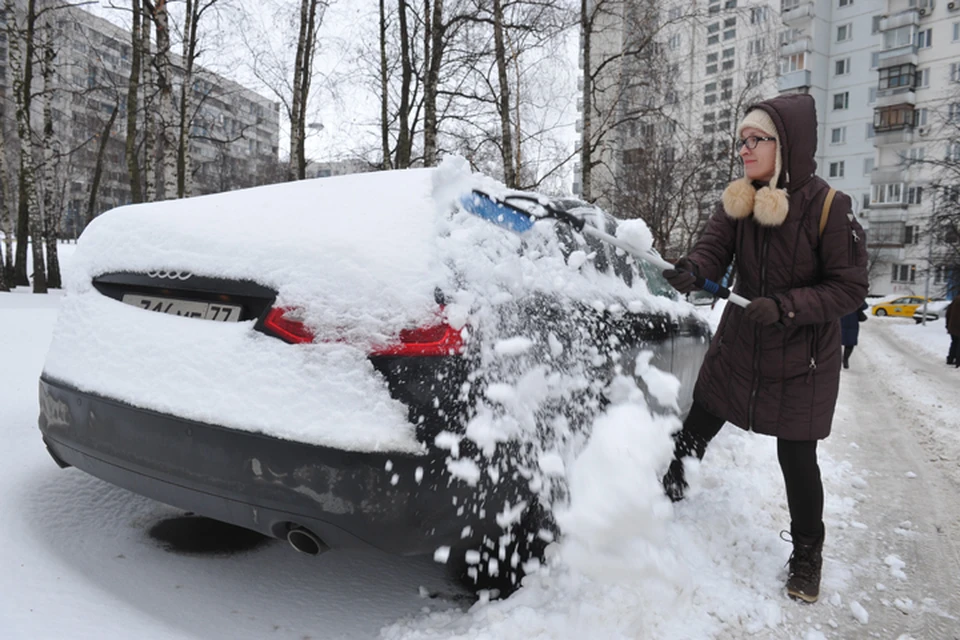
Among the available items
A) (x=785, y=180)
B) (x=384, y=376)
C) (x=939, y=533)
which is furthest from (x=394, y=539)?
(x=939, y=533)

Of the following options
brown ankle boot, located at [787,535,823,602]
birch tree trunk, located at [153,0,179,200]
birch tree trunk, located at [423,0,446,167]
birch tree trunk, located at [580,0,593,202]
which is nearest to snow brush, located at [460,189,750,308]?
brown ankle boot, located at [787,535,823,602]

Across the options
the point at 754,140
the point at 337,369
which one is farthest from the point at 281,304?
the point at 754,140

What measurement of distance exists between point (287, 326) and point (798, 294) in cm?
179

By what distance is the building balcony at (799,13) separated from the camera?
46.2 m

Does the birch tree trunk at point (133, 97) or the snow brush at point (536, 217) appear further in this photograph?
the birch tree trunk at point (133, 97)

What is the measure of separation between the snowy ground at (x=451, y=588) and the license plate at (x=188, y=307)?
0.89 meters

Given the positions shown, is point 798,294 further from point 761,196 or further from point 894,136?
point 894,136

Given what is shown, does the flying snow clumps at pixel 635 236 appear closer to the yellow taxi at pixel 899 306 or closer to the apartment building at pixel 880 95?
the yellow taxi at pixel 899 306

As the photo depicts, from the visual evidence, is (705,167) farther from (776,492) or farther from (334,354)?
(334,354)

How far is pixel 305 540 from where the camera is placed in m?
1.82

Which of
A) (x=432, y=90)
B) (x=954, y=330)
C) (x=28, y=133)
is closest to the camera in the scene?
(x=954, y=330)

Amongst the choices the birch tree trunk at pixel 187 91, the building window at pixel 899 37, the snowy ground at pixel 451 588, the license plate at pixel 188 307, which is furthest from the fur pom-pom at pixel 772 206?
the building window at pixel 899 37

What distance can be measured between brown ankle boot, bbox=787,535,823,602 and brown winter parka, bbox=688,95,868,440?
1.37 ft

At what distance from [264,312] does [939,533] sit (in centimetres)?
331
